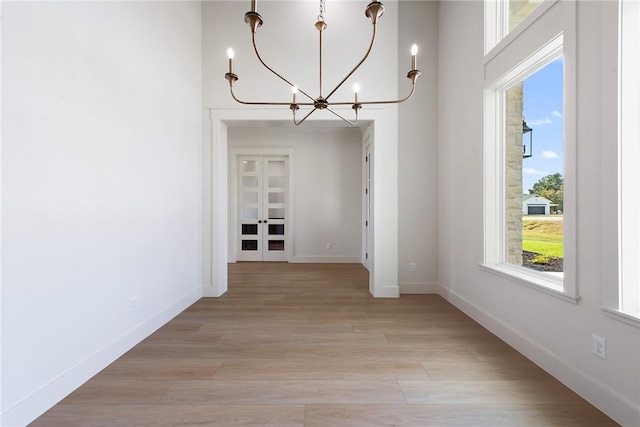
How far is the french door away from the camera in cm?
624

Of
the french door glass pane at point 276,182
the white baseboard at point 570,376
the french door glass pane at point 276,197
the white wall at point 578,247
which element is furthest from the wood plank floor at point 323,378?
the french door glass pane at point 276,182

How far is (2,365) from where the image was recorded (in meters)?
1.35

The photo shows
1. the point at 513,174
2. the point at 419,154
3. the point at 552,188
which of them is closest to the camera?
the point at 552,188

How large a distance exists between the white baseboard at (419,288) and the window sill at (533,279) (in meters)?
1.13

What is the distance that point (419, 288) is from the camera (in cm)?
381

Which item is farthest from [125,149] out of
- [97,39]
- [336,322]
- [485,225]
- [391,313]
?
[485,225]

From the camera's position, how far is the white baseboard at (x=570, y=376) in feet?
4.77

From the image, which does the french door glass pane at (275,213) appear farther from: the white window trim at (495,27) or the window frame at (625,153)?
the window frame at (625,153)

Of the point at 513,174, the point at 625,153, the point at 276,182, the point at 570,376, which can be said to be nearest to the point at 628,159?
the point at 625,153

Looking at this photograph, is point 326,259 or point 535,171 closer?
point 535,171

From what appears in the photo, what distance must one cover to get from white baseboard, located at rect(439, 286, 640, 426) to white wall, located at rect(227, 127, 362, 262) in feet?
11.7

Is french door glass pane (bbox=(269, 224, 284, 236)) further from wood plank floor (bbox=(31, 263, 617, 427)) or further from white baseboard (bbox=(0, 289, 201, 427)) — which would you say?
white baseboard (bbox=(0, 289, 201, 427))

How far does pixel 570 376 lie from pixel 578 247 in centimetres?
80

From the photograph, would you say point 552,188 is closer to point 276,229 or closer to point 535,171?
point 535,171
